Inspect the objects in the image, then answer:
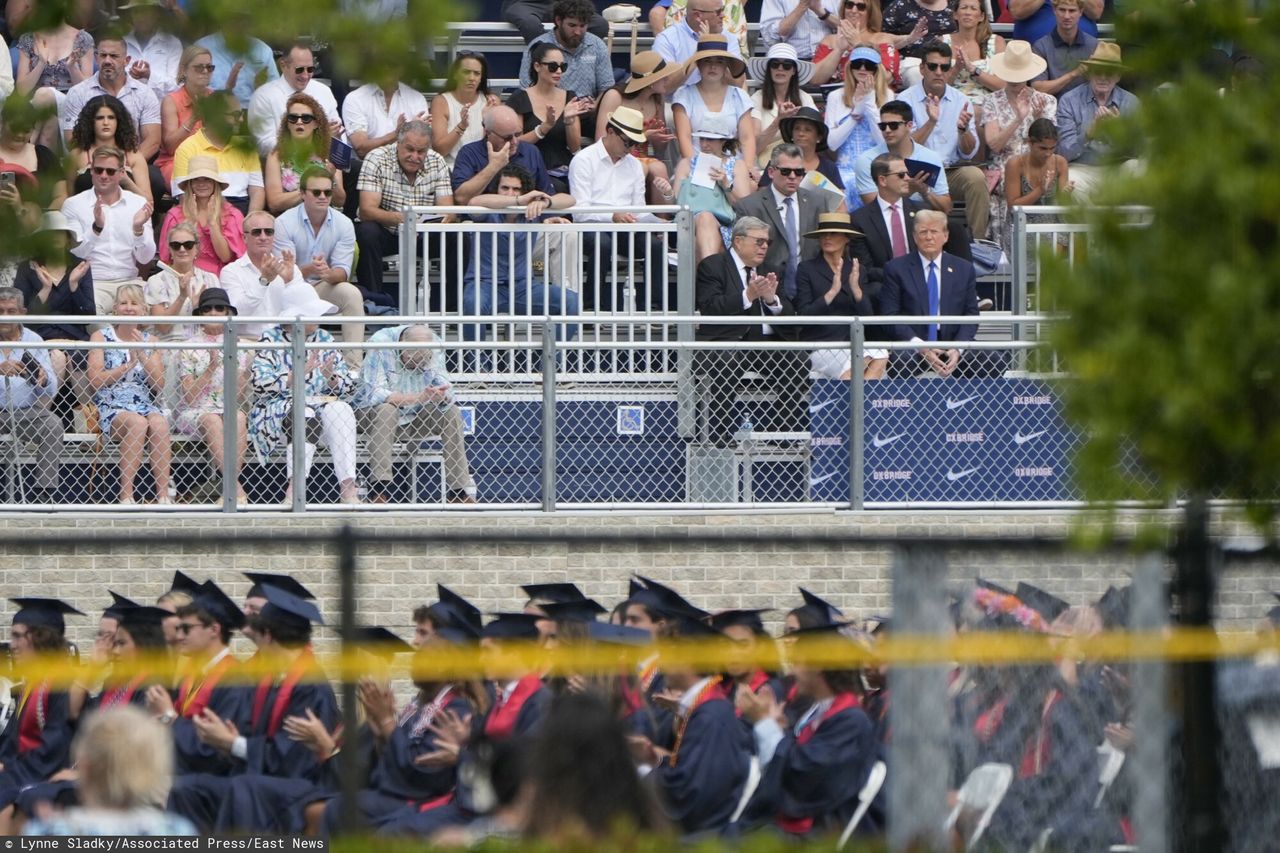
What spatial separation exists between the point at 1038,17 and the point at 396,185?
5.84 metres

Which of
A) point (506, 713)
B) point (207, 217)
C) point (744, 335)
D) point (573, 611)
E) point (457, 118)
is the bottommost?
point (506, 713)

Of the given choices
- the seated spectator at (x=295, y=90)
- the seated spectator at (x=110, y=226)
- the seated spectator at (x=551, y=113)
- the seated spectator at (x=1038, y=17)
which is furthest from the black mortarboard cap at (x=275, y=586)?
the seated spectator at (x=1038, y=17)

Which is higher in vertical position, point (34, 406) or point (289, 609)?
point (34, 406)

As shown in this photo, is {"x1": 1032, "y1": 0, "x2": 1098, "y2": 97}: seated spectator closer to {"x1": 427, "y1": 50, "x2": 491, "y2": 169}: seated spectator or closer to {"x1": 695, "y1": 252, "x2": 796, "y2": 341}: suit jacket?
{"x1": 695, "y1": 252, "x2": 796, "y2": 341}: suit jacket

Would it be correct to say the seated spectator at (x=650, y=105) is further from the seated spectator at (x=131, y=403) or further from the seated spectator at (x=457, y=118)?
the seated spectator at (x=131, y=403)

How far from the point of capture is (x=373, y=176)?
1468 centimetres

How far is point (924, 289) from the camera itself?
13375 mm

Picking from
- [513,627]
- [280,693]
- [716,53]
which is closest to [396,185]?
[716,53]

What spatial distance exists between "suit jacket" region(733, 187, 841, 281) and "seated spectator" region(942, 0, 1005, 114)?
2444 mm

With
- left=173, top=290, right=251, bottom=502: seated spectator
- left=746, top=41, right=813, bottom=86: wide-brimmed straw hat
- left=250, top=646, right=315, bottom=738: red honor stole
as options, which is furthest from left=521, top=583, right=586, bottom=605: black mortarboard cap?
left=746, top=41, right=813, bottom=86: wide-brimmed straw hat

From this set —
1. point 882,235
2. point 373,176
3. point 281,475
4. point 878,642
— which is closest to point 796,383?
point 882,235

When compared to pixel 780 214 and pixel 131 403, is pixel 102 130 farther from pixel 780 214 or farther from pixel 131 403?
pixel 780 214

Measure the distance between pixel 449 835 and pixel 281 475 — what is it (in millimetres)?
6759

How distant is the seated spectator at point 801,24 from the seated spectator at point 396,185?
297 centimetres
